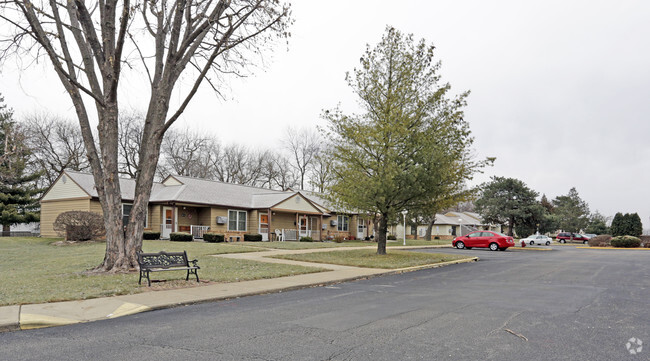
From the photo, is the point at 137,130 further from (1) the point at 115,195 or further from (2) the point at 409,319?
(2) the point at 409,319

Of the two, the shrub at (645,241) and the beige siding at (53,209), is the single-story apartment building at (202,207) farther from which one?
the shrub at (645,241)

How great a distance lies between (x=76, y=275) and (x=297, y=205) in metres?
26.4

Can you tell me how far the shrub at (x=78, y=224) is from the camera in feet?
83.3

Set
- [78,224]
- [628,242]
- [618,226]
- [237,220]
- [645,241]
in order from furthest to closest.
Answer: [618,226] → [645,241] → [628,242] → [237,220] → [78,224]

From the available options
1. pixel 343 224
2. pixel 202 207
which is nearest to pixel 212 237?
pixel 202 207

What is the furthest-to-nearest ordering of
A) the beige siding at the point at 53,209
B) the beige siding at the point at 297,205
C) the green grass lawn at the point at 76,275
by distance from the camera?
the beige siding at the point at 297,205, the beige siding at the point at 53,209, the green grass lawn at the point at 76,275

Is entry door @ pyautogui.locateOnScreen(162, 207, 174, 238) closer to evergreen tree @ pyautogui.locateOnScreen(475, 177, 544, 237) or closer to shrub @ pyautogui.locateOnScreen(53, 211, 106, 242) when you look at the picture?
shrub @ pyautogui.locateOnScreen(53, 211, 106, 242)

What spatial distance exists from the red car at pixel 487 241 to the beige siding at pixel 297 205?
12977mm

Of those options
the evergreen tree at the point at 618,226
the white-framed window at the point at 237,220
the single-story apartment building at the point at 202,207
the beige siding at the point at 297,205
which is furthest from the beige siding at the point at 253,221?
the evergreen tree at the point at 618,226

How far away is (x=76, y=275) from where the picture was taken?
12594 millimetres

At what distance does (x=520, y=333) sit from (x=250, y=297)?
594 centimetres

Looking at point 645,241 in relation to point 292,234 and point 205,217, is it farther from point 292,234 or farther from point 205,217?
point 205,217

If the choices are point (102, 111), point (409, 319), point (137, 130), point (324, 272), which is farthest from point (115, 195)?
point (137, 130)

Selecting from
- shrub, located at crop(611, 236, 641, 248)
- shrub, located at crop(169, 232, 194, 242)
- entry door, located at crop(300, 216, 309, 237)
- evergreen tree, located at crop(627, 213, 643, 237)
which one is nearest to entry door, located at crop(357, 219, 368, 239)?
entry door, located at crop(300, 216, 309, 237)
